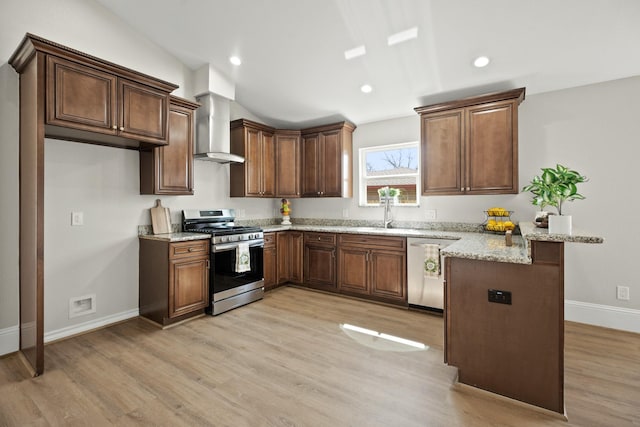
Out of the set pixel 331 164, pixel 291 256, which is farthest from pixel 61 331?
pixel 331 164

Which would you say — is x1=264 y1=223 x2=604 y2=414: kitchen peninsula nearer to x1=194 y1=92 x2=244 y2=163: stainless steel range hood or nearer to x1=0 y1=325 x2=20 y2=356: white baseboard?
x1=194 y1=92 x2=244 y2=163: stainless steel range hood

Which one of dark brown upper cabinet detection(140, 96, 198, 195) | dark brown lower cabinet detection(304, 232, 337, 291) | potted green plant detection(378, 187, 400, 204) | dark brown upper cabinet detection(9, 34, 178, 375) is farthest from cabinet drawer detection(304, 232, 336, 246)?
dark brown upper cabinet detection(9, 34, 178, 375)

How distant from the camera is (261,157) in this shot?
182 inches

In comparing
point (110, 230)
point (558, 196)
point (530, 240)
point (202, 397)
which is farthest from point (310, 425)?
point (110, 230)

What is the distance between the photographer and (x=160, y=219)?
3.57 m

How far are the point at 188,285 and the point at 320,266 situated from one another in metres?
1.81

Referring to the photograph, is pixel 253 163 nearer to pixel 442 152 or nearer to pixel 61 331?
pixel 442 152

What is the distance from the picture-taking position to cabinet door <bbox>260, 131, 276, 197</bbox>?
4.65m

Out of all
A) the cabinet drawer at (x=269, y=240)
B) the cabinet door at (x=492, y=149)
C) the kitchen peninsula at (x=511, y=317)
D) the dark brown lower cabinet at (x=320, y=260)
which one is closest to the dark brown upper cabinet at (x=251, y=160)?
the cabinet drawer at (x=269, y=240)

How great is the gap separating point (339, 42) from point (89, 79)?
7.67ft

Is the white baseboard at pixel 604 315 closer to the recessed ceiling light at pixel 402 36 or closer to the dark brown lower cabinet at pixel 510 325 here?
the dark brown lower cabinet at pixel 510 325

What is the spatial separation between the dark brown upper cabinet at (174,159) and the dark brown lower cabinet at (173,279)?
64 centimetres

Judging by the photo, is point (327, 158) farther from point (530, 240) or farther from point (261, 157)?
point (530, 240)

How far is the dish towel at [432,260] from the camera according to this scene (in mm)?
3369
